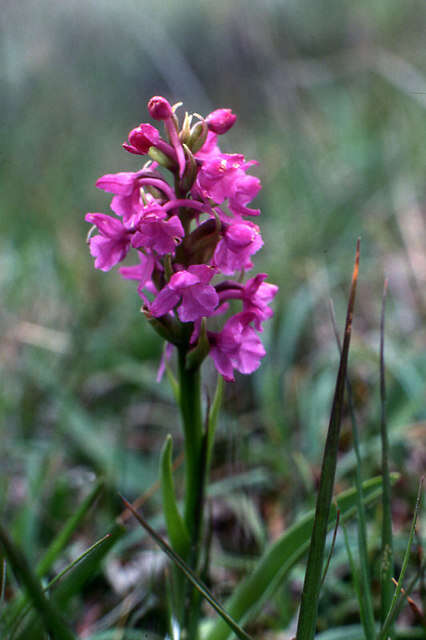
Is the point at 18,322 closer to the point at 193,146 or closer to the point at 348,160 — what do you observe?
the point at 193,146

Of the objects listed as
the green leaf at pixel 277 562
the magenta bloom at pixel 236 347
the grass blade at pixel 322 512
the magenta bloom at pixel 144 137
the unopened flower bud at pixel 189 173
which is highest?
the magenta bloom at pixel 144 137

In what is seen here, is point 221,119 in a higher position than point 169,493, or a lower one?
higher

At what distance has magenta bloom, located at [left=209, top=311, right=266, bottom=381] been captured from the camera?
1.09 m

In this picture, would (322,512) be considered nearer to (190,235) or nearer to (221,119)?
(190,235)

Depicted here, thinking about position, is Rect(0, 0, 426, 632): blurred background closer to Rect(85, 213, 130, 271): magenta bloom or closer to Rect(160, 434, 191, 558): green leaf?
Rect(160, 434, 191, 558): green leaf

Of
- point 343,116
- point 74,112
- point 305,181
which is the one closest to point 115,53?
point 74,112

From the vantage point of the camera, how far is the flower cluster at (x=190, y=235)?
101 centimetres

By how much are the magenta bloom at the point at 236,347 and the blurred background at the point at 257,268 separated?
42 centimetres

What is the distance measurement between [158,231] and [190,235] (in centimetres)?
11

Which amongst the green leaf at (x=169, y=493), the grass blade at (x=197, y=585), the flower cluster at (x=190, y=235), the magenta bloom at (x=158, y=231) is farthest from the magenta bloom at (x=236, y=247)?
the grass blade at (x=197, y=585)

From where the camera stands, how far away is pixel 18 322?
2.59 meters

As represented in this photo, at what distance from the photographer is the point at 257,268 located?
9.87 ft

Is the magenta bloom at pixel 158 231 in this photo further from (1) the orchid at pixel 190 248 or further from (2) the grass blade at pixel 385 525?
(2) the grass blade at pixel 385 525

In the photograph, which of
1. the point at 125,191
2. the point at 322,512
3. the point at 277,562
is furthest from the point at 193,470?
the point at 125,191
